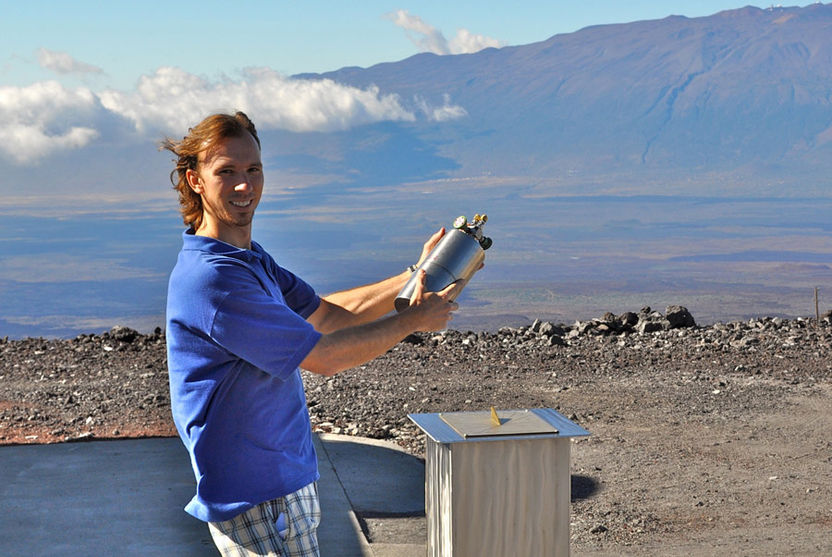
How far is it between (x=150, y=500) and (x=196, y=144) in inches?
123

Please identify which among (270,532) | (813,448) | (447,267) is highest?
(447,267)

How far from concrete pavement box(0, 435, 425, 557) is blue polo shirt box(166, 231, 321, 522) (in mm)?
2122

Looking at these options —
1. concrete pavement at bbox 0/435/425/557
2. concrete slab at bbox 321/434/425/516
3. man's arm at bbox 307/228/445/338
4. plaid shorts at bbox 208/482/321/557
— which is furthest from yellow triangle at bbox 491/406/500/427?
concrete slab at bbox 321/434/425/516

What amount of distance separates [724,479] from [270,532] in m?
3.98

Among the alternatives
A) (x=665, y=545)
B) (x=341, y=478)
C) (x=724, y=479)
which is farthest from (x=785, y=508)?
(x=341, y=478)

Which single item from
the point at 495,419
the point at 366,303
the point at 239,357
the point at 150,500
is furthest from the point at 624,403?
the point at 239,357

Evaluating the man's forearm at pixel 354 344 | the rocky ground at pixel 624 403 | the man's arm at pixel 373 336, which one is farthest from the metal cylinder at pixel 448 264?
the rocky ground at pixel 624 403

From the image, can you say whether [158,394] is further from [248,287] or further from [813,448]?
[248,287]

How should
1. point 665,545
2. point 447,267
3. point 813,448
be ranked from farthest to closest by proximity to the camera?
1. point 813,448
2. point 665,545
3. point 447,267

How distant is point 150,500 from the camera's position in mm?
5027

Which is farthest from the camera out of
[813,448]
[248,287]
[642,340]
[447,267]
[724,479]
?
[642,340]

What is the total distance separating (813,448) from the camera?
626cm

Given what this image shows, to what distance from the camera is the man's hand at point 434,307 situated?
2.45 meters

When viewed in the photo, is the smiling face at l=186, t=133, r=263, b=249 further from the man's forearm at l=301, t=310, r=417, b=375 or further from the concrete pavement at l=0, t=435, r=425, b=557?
the concrete pavement at l=0, t=435, r=425, b=557
